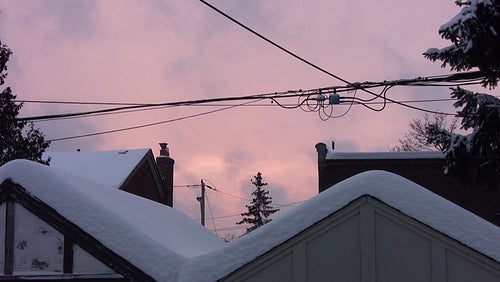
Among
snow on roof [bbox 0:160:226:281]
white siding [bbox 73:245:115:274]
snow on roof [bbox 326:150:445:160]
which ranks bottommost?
white siding [bbox 73:245:115:274]

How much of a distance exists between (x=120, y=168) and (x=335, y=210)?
2135 cm

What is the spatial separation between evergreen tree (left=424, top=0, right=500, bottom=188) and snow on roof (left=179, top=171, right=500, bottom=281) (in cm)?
232

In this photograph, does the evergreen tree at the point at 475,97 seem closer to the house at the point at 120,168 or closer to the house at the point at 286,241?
the house at the point at 286,241

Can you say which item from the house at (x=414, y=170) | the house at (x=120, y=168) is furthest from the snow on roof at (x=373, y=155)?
the house at (x=120, y=168)

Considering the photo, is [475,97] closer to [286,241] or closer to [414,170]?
Result: [286,241]

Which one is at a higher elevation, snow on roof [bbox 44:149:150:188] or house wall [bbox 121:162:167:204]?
snow on roof [bbox 44:149:150:188]

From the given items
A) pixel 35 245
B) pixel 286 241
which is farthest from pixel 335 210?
pixel 35 245

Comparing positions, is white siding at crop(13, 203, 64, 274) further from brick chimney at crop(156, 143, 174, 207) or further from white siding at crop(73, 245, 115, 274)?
brick chimney at crop(156, 143, 174, 207)

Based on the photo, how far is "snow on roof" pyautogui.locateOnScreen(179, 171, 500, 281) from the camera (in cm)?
716

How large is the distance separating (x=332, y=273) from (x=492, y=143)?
372 cm

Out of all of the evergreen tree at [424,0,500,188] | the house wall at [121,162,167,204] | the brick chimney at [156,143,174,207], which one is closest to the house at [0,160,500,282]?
the evergreen tree at [424,0,500,188]

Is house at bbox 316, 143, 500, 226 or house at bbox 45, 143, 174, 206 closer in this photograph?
house at bbox 316, 143, 500, 226

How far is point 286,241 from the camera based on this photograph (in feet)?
24.1

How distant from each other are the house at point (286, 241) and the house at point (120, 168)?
17.2m
